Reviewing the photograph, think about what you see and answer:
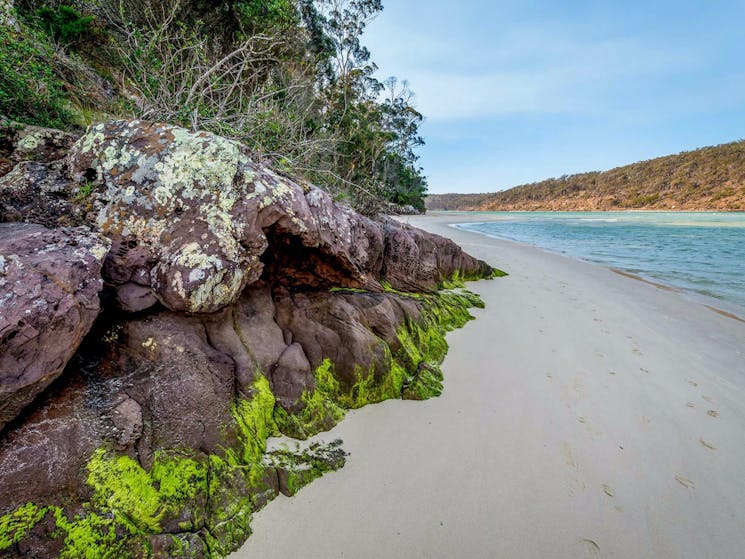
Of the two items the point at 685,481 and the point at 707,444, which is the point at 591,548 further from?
the point at 707,444

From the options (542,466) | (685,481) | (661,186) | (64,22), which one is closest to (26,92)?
(64,22)

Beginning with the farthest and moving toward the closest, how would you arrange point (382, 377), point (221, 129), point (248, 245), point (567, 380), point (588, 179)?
point (588, 179) → point (221, 129) → point (567, 380) → point (382, 377) → point (248, 245)

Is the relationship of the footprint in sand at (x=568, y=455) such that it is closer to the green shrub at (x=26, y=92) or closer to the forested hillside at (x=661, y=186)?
the green shrub at (x=26, y=92)

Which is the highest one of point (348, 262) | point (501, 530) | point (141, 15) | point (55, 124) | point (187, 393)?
point (141, 15)

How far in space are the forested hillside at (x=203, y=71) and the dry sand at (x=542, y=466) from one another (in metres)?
2.76

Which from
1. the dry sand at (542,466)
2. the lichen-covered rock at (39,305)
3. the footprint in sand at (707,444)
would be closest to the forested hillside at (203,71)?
the lichen-covered rock at (39,305)

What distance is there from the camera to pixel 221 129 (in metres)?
3.90

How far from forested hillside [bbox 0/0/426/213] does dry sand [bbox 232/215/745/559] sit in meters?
2.76

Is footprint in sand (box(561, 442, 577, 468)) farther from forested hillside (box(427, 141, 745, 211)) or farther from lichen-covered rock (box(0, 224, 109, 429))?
forested hillside (box(427, 141, 745, 211))

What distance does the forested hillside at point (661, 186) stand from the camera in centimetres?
5050

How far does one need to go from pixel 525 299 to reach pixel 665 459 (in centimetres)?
415

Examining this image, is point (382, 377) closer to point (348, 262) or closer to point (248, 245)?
point (348, 262)

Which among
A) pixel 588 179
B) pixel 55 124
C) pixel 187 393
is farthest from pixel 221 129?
pixel 588 179

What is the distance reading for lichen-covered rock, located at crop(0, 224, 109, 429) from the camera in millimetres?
1447
